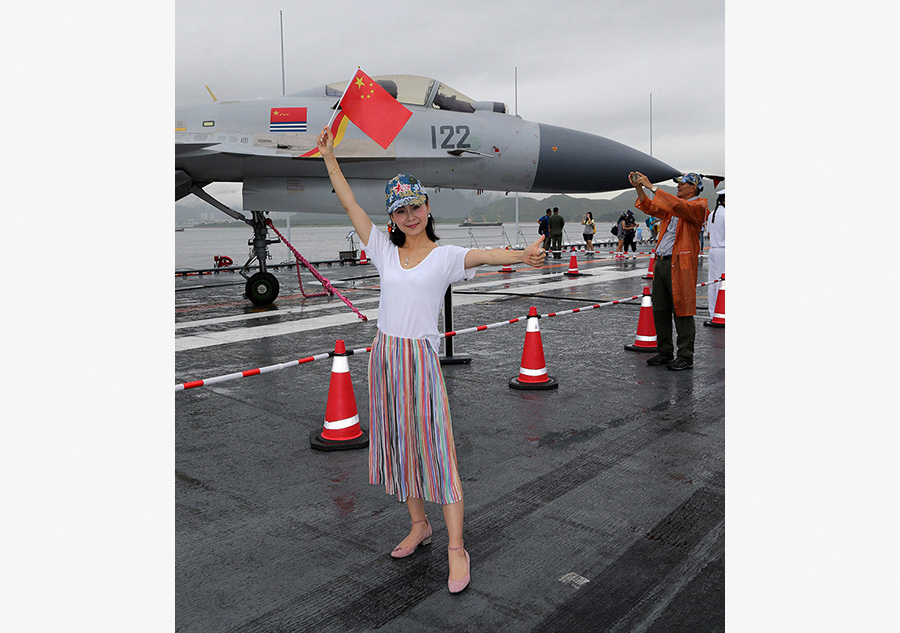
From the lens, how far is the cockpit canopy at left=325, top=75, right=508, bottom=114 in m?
11.3

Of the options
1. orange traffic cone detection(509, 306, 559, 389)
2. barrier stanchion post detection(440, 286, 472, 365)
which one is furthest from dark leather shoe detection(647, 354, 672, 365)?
barrier stanchion post detection(440, 286, 472, 365)

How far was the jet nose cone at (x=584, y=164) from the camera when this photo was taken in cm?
1155

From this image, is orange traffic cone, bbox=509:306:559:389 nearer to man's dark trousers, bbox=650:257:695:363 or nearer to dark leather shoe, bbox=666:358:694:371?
dark leather shoe, bbox=666:358:694:371

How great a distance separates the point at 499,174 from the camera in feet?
37.8

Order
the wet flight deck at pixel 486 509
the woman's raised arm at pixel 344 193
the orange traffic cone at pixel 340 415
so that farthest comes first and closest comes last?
the orange traffic cone at pixel 340 415 < the woman's raised arm at pixel 344 193 < the wet flight deck at pixel 486 509

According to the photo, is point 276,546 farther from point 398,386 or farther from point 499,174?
point 499,174

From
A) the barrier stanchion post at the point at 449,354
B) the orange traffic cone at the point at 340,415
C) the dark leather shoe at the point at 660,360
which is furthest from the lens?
the barrier stanchion post at the point at 449,354

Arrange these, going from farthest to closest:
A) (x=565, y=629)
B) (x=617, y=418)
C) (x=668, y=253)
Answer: (x=668, y=253), (x=617, y=418), (x=565, y=629)

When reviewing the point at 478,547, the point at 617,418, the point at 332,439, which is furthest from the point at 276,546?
the point at 617,418

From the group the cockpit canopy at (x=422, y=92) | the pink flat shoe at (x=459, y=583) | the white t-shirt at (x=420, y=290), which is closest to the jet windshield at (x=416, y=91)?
the cockpit canopy at (x=422, y=92)

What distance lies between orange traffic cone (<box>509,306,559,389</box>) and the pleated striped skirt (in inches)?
138

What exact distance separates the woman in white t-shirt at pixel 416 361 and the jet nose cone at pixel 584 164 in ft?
29.2

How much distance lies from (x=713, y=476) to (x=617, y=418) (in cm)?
134

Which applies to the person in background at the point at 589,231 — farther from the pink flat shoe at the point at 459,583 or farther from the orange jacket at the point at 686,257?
the pink flat shoe at the point at 459,583
